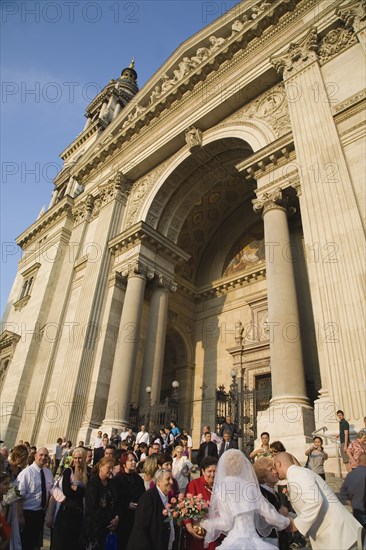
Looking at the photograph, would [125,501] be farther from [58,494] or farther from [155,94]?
[155,94]

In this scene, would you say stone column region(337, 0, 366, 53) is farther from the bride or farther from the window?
the window

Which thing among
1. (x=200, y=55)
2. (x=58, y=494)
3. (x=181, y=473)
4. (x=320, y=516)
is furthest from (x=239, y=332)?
(x=320, y=516)

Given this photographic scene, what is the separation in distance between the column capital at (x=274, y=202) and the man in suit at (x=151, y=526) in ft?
32.3

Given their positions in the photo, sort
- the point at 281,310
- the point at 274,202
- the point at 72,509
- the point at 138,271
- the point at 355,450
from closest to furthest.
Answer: the point at 72,509
the point at 355,450
the point at 281,310
the point at 274,202
the point at 138,271

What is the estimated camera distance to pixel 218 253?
828 inches

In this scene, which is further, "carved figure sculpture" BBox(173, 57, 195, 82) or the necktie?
"carved figure sculpture" BBox(173, 57, 195, 82)

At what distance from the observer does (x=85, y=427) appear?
13258 millimetres

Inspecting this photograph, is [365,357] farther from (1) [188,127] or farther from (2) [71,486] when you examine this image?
(1) [188,127]

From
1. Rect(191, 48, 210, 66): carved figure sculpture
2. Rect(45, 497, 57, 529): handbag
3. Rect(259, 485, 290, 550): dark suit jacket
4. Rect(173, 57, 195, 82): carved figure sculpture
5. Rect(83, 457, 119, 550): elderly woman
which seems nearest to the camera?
Rect(259, 485, 290, 550): dark suit jacket

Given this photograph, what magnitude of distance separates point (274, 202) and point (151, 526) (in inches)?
402

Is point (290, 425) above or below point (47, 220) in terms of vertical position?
below

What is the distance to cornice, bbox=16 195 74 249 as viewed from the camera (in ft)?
74.6

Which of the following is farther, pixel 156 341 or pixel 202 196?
pixel 202 196

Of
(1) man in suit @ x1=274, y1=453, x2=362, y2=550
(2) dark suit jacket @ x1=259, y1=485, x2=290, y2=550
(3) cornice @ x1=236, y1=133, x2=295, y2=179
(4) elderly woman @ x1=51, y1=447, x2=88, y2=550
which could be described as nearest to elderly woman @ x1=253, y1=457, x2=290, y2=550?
(2) dark suit jacket @ x1=259, y1=485, x2=290, y2=550
